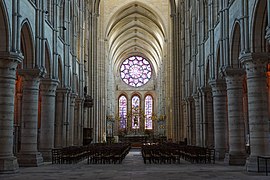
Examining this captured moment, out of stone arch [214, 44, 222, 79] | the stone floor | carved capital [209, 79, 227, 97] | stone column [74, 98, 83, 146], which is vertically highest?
stone arch [214, 44, 222, 79]

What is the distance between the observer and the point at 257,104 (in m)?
18.3

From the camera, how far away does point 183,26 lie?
45.7 m

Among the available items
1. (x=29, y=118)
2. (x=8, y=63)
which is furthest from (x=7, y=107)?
(x=29, y=118)

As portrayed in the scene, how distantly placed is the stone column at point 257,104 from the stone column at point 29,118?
38.1 ft

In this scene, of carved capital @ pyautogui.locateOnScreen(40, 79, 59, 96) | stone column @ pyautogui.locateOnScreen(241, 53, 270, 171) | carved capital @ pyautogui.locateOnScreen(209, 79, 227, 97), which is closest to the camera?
stone column @ pyautogui.locateOnScreen(241, 53, 270, 171)

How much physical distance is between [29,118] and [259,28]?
523 inches

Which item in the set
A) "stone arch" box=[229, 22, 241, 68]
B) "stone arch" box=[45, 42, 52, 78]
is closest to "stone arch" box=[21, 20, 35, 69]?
"stone arch" box=[45, 42, 52, 78]

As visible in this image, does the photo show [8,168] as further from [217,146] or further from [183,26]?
[183,26]

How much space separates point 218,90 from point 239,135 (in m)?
4.51

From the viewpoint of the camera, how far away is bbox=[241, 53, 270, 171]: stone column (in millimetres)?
18047

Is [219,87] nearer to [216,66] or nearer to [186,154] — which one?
[216,66]

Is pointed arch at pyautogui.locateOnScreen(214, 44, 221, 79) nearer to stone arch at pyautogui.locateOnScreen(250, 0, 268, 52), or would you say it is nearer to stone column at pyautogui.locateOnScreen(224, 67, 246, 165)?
stone column at pyautogui.locateOnScreen(224, 67, 246, 165)

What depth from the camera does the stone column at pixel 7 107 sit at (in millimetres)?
17844

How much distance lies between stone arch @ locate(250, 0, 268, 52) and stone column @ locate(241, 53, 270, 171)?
0.43 meters
